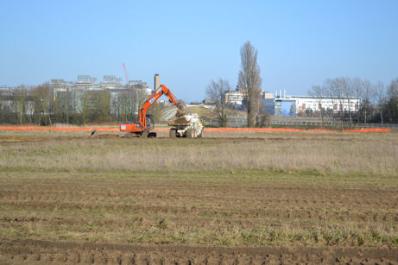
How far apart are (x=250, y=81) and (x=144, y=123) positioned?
3678cm

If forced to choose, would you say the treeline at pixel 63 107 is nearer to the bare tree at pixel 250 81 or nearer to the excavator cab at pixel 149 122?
the bare tree at pixel 250 81

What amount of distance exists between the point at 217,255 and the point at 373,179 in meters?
12.6

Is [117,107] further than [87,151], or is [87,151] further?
[117,107]

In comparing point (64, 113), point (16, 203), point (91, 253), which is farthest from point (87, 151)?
point (64, 113)

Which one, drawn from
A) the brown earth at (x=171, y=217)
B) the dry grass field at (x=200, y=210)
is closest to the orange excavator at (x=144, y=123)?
the dry grass field at (x=200, y=210)

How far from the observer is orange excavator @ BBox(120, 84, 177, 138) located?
43250 millimetres

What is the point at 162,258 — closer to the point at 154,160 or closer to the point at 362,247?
the point at 362,247

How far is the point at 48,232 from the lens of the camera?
10.3 m

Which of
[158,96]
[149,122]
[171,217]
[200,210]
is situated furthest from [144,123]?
[171,217]

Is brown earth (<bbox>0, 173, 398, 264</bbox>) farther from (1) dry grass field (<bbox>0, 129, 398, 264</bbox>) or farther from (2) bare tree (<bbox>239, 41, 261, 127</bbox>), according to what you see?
(2) bare tree (<bbox>239, 41, 261, 127</bbox>)

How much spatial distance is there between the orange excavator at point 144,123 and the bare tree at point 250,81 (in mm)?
32687

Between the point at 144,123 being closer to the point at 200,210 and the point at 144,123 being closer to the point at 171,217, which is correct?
the point at 200,210

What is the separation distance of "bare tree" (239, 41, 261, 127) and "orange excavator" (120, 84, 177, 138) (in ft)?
107

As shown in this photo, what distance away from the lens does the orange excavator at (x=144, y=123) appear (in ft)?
142
